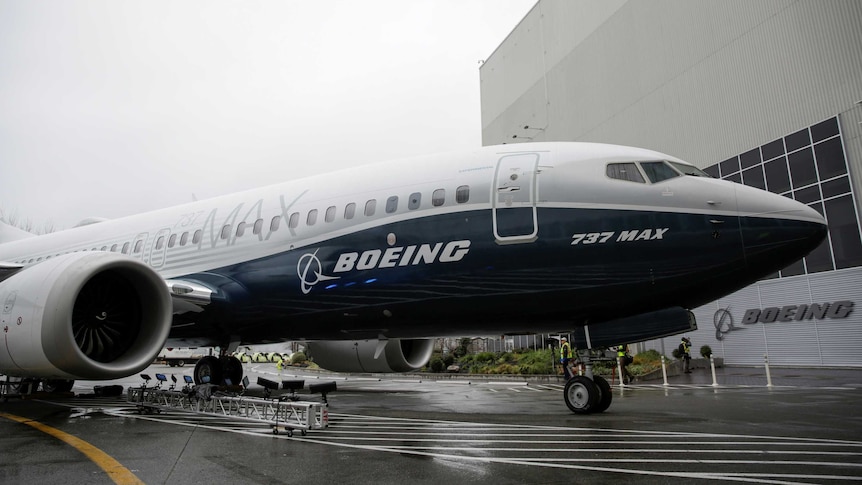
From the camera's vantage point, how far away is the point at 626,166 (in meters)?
7.69

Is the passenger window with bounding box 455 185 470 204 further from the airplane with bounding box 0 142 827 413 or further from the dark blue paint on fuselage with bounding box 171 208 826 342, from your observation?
the dark blue paint on fuselage with bounding box 171 208 826 342

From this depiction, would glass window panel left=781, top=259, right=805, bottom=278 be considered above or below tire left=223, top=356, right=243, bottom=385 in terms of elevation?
above

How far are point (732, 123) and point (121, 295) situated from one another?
23.3m

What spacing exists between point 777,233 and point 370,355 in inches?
330

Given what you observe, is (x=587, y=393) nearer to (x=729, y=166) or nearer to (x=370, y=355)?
(x=370, y=355)

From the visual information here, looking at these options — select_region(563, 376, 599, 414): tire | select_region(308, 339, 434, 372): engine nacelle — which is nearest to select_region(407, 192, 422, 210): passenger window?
select_region(563, 376, 599, 414): tire

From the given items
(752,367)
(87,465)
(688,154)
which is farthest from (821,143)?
(87,465)

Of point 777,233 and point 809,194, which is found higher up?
point 809,194

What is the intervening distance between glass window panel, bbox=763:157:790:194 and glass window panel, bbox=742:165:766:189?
227 millimetres

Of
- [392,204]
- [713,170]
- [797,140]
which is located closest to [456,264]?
[392,204]

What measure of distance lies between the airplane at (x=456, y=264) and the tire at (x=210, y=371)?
246cm

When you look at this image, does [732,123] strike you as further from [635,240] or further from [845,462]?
[845,462]

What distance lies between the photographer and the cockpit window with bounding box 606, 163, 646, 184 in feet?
24.8

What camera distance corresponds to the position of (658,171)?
24.9 feet
